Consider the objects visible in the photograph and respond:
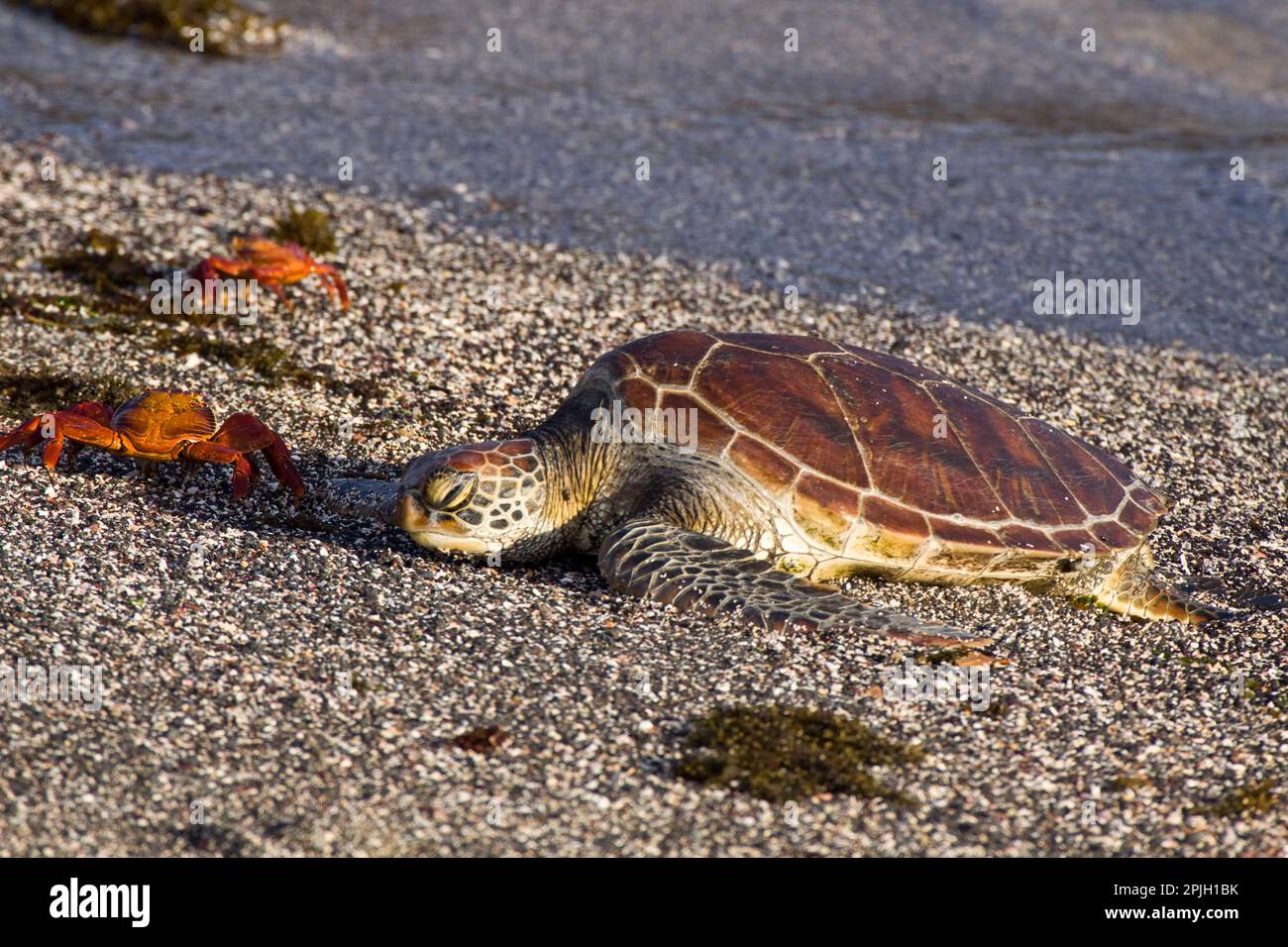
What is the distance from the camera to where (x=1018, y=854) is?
151 inches

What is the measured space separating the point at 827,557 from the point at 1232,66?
532 inches

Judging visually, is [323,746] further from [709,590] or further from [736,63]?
[736,63]

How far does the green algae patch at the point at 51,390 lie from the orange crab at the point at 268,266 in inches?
50.7

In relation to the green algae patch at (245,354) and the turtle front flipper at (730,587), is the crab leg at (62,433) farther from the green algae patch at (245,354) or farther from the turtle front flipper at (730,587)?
the turtle front flipper at (730,587)

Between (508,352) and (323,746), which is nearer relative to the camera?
(323,746)

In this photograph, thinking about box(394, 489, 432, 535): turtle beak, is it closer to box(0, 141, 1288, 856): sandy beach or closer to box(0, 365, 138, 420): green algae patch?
box(0, 141, 1288, 856): sandy beach

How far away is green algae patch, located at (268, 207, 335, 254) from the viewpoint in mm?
8594

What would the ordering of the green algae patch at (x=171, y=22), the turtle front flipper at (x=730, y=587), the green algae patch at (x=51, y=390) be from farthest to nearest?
the green algae patch at (x=171, y=22)
the green algae patch at (x=51, y=390)
the turtle front flipper at (x=730, y=587)

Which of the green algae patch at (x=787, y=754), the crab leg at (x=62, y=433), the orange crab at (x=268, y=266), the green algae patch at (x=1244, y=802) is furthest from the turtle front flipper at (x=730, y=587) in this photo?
the orange crab at (x=268, y=266)

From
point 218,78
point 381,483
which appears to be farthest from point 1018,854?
point 218,78

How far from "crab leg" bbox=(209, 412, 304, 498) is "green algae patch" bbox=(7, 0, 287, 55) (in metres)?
9.37

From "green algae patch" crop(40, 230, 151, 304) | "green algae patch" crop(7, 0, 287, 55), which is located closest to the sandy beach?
"green algae patch" crop(40, 230, 151, 304)

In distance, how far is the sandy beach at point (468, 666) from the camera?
3791mm

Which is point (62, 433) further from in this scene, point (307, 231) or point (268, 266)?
Answer: point (307, 231)
